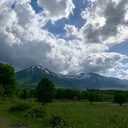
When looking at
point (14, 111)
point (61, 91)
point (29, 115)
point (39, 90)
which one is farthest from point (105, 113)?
point (61, 91)

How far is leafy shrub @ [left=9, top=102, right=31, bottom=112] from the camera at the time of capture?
21272mm

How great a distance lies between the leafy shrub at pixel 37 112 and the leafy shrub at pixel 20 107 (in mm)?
999

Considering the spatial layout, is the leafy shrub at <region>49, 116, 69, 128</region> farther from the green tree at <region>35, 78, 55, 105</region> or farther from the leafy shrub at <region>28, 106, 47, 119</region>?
the green tree at <region>35, 78, 55, 105</region>

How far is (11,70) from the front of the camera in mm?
64625

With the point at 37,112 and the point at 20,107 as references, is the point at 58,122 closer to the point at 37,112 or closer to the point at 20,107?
the point at 37,112

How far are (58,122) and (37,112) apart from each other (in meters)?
3.37

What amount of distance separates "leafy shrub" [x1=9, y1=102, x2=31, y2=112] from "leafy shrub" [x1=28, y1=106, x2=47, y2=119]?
100 cm

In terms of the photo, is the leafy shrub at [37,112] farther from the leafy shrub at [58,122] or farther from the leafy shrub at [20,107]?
the leafy shrub at [58,122]

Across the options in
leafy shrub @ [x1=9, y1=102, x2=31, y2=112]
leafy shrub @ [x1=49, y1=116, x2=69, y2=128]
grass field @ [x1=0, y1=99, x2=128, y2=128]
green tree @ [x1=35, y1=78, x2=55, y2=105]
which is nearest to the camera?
grass field @ [x1=0, y1=99, x2=128, y2=128]

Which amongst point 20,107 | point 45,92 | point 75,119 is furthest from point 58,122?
point 45,92

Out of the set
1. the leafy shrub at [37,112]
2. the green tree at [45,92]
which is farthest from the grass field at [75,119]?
the green tree at [45,92]

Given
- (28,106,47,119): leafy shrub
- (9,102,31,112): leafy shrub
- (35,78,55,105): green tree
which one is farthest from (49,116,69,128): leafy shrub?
(35,78,55,105): green tree

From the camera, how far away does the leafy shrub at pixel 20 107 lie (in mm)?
21272

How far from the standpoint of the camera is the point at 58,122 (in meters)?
16.6
